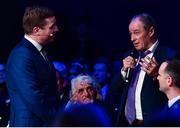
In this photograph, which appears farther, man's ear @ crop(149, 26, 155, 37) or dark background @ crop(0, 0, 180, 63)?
dark background @ crop(0, 0, 180, 63)

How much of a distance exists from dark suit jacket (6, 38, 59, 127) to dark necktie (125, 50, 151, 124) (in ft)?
1.95

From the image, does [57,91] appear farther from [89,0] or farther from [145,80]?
[89,0]

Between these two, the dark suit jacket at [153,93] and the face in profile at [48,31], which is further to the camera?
the dark suit jacket at [153,93]

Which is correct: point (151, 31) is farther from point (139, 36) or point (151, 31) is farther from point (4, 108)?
point (4, 108)

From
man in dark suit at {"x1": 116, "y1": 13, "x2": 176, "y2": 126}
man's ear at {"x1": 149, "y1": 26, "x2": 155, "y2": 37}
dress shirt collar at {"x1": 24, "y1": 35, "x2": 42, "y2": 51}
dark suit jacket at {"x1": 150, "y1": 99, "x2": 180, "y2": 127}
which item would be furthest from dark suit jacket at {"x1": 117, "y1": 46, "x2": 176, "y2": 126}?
dark suit jacket at {"x1": 150, "y1": 99, "x2": 180, "y2": 127}

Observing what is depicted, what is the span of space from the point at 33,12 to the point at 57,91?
525mm

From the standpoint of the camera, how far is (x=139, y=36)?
371cm

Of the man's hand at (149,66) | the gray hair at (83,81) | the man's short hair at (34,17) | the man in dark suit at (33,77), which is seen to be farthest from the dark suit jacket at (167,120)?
the gray hair at (83,81)

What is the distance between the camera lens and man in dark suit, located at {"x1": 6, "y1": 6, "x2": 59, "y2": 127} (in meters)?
3.19

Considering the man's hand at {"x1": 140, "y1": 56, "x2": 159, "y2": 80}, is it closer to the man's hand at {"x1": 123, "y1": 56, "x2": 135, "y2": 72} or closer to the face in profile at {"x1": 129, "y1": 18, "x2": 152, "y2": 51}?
the man's hand at {"x1": 123, "y1": 56, "x2": 135, "y2": 72}

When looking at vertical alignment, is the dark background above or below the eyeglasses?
above

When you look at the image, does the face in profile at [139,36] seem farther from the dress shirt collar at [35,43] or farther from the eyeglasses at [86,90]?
the dress shirt collar at [35,43]

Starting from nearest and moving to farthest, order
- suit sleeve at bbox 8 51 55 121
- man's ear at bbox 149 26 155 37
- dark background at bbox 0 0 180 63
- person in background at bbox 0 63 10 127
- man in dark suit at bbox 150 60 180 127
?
suit sleeve at bbox 8 51 55 121 < man in dark suit at bbox 150 60 180 127 < man's ear at bbox 149 26 155 37 < person in background at bbox 0 63 10 127 < dark background at bbox 0 0 180 63

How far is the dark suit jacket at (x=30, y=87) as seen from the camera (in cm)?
318
